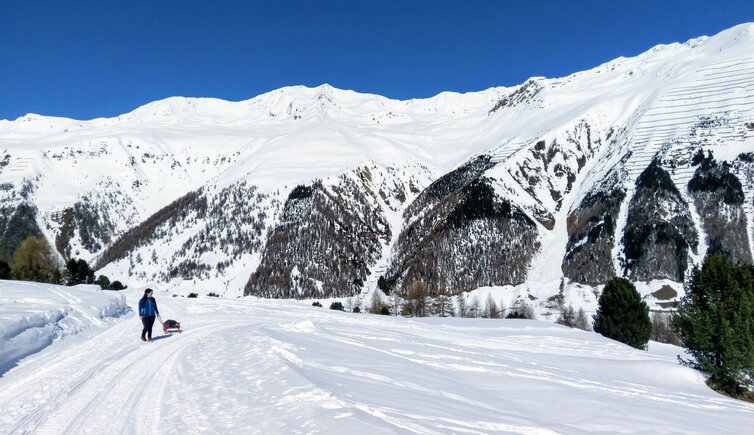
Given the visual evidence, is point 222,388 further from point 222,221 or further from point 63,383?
point 222,221

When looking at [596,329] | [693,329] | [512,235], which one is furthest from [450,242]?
[693,329]

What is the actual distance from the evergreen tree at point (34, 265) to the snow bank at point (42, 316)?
182 feet

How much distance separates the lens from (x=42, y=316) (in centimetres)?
1861

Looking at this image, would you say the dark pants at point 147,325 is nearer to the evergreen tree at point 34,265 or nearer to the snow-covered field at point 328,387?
the snow-covered field at point 328,387

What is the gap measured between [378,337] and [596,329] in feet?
98.3

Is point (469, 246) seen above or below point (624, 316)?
above

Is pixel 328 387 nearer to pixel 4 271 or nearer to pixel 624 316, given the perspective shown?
pixel 624 316

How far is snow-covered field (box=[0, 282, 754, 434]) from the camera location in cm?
892

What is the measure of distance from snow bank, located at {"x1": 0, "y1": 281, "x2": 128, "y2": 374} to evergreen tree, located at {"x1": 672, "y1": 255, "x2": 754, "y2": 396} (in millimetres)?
30777

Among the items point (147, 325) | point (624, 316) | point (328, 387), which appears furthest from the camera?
point (624, 316)

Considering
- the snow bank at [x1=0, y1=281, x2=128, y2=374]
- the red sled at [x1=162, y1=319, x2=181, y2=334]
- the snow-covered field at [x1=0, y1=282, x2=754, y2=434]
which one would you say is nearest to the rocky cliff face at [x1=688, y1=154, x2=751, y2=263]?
the snow-covered field at [x1=0, y1=282, x2=754, y2=434]

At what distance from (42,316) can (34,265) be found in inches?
2715

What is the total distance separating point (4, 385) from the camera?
11562 millimetres

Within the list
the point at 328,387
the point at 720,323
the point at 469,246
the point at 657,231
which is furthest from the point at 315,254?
the point at 328,387
